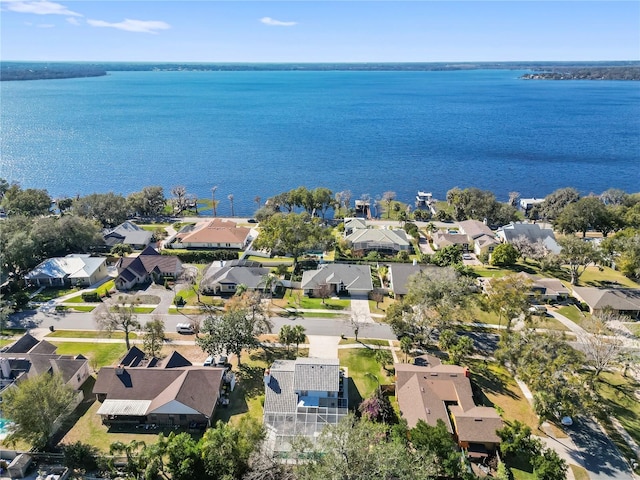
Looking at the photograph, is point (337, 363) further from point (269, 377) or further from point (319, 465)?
point (319, 465)

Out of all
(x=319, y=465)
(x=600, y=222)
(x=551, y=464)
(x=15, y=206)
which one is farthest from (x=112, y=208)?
(x=600, y=222)

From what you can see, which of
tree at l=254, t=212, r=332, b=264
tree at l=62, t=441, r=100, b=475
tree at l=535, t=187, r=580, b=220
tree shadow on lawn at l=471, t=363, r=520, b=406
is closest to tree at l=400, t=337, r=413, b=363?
tree shadow on lawn at l=471, t=363, r=520, b=406

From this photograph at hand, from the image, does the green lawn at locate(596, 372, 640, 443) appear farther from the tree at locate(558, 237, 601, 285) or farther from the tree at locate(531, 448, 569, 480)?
the tree at locate(558, 237, 601, 285)

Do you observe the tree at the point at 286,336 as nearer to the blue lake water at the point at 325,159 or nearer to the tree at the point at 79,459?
the tree at the point at 79,459

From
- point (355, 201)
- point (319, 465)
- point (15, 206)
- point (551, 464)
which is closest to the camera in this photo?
point (319, 465)

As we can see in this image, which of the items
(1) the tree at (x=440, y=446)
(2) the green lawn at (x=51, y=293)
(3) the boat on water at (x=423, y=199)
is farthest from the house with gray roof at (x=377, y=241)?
(1) the tree at (x=440, y=446)

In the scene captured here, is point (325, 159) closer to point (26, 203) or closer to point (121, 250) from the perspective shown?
point (121, 250)

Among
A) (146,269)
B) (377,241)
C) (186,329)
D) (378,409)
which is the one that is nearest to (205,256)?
(146,269)
